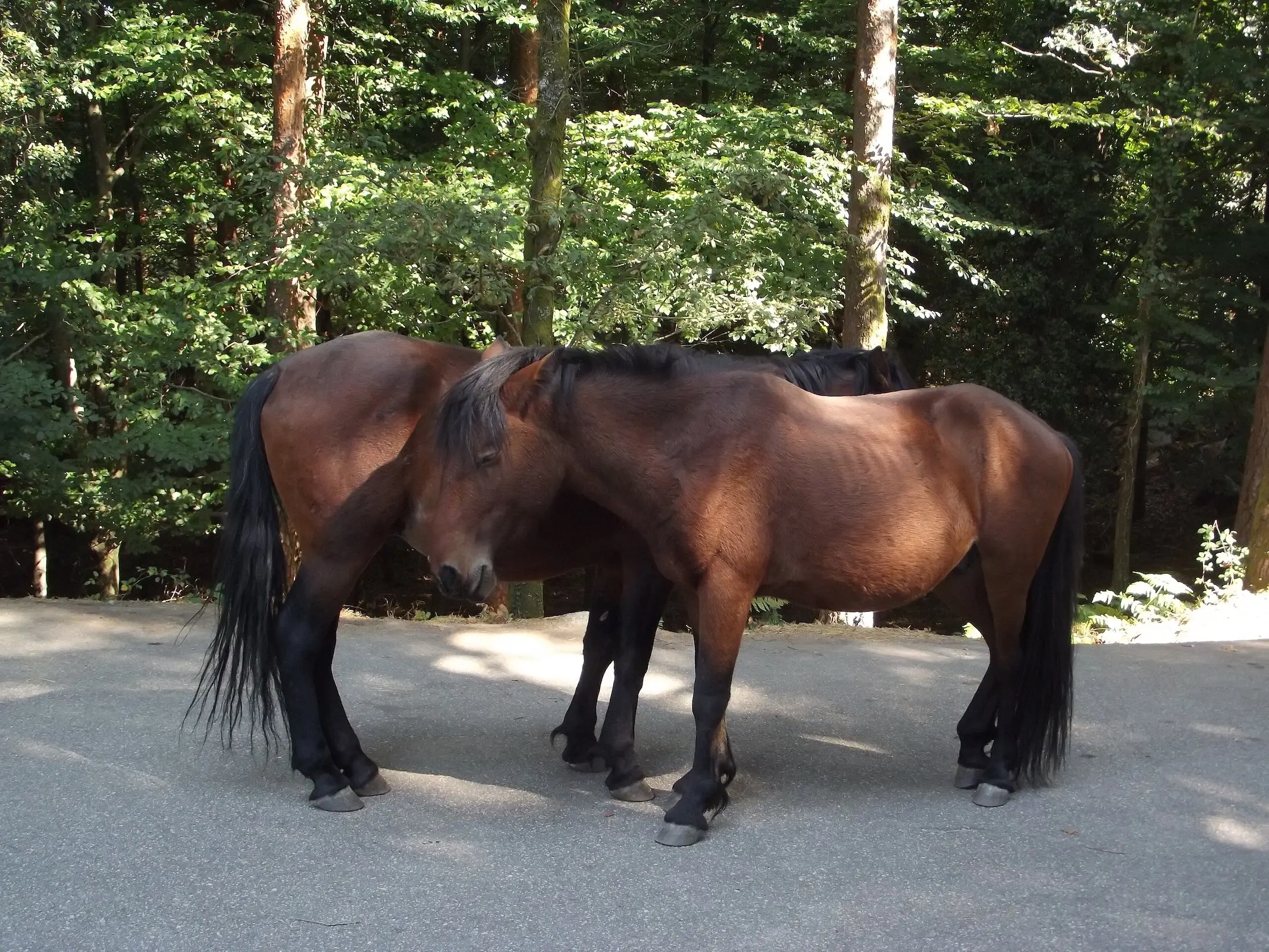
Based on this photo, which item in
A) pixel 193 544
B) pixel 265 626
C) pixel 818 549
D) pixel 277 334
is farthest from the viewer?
pixel 193 544

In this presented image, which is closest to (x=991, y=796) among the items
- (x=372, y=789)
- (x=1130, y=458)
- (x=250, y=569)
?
(x=372, y=789)

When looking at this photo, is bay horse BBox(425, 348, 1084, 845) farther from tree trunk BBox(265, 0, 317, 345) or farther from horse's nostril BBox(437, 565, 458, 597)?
tree trunk BBox(265, 0, 317, 345)

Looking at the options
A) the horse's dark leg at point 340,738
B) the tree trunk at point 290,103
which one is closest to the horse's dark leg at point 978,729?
the horse's dark leg at point 340,738

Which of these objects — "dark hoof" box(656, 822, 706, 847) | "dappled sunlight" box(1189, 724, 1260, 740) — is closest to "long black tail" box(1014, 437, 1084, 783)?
"dappled sunlight" box(1189, 724, 1260, 740)

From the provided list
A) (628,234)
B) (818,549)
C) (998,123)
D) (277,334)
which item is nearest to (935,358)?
(998,123)

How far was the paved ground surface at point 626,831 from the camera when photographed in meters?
3.32

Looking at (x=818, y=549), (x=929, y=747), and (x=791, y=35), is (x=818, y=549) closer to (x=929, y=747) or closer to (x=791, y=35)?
(x=929, y=747)

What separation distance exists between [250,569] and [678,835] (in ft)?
7.06

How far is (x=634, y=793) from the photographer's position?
14.9ft

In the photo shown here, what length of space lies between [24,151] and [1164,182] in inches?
598

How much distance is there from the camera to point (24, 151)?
1273cm

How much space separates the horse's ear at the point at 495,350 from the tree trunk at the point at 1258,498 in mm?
8387

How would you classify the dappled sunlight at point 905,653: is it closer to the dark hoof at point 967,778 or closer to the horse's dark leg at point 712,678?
the dark hoof at point 967,778

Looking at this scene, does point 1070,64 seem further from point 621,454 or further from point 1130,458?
point 621,454
